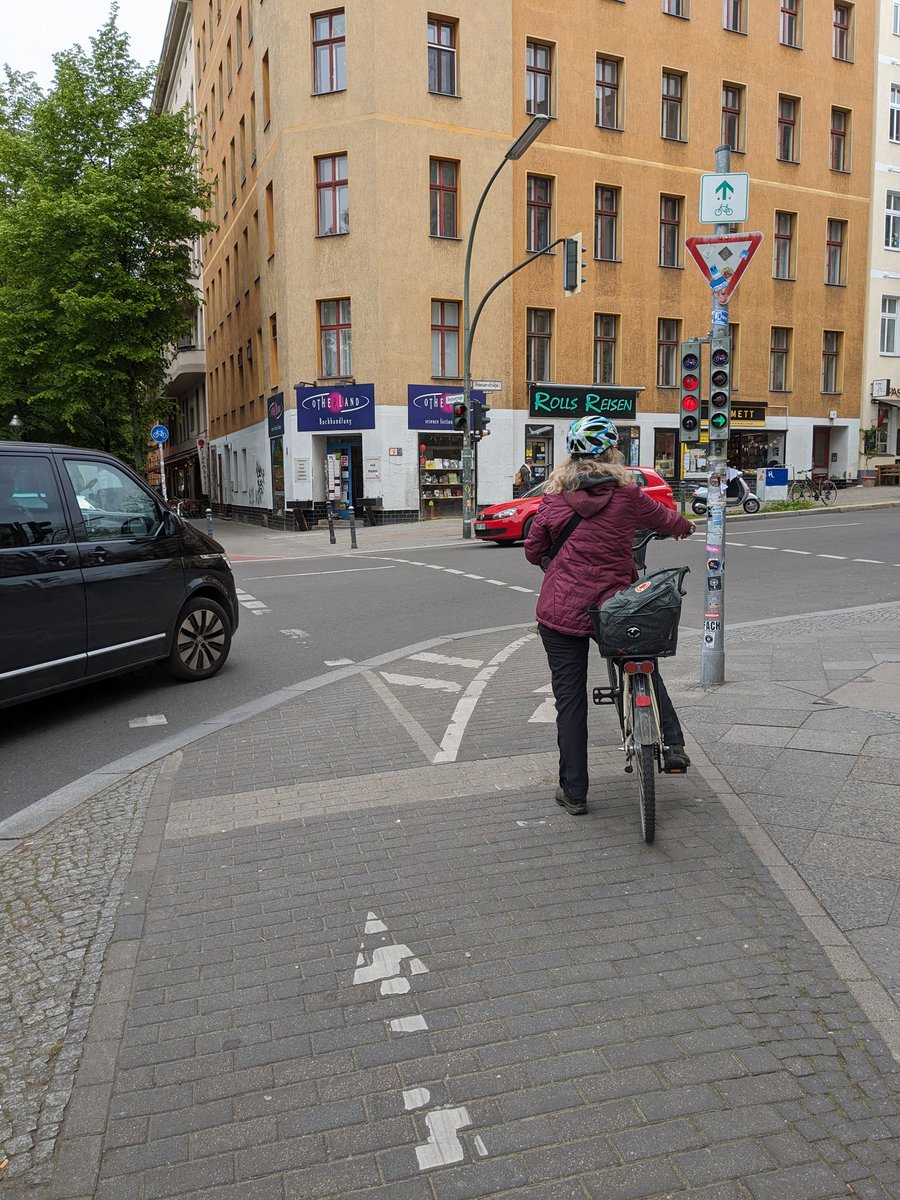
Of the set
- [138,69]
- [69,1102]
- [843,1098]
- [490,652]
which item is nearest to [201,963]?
[69,1102]

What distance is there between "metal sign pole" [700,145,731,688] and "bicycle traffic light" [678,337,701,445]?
17cm

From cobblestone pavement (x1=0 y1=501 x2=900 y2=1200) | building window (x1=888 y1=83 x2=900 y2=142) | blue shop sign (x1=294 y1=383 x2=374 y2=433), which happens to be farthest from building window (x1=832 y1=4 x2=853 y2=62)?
cobblestone pavement (x1=0 y1=501 x2=900 y2=1200)

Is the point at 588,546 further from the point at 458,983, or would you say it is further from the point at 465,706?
the point at 465,706

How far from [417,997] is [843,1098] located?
124 cm

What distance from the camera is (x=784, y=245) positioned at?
36156mm

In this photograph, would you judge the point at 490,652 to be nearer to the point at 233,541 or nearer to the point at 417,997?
the point at 417,997

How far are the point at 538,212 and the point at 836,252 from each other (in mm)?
13894

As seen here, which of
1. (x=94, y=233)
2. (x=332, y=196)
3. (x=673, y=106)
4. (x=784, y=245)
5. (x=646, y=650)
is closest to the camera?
(x=646, y=650)

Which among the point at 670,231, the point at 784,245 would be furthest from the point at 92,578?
the point at 784,245

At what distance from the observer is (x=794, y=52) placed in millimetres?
35250

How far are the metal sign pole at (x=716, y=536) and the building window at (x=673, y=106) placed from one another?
29.6 meters

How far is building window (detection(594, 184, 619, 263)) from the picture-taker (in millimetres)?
31984

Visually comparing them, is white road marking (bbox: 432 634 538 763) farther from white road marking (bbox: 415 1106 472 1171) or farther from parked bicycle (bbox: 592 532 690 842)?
white road marking (bbox: 415 1106 472 1171)

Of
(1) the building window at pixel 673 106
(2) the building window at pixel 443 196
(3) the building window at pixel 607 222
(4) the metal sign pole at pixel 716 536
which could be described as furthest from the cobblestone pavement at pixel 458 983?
(1) the building window at pixel 673 106
